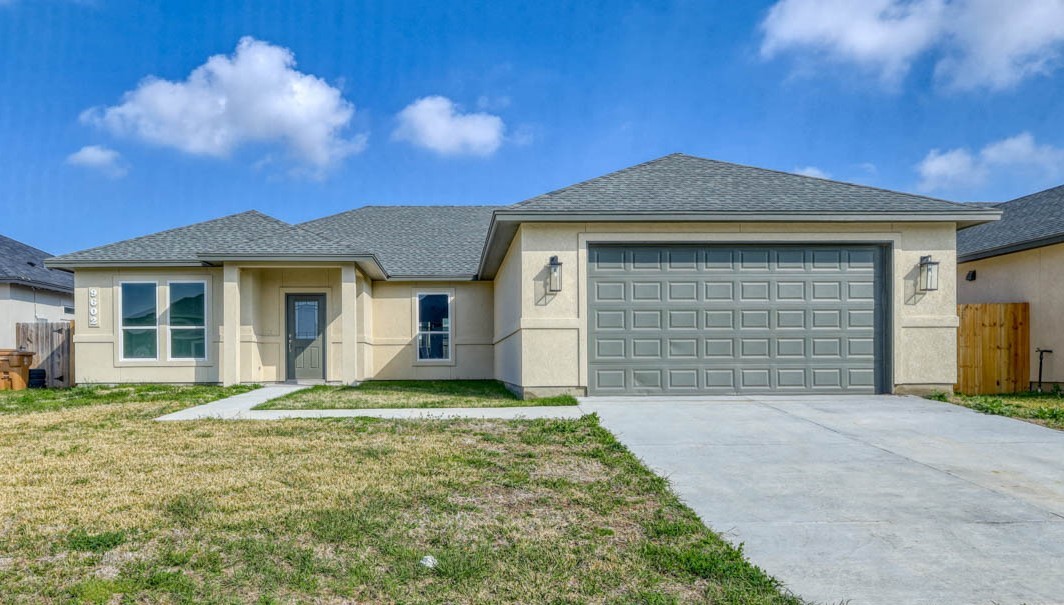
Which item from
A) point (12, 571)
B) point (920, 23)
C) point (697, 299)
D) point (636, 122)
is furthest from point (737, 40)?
point (12, 571)

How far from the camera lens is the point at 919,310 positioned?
992cm

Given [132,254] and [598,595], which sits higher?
[132,254]

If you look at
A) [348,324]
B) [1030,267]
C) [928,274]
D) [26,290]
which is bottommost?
[348,324]

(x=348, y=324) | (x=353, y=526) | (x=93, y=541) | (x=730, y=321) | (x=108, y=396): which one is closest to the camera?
(x=93, y=541)

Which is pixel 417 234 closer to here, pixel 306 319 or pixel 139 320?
pixel 306 319

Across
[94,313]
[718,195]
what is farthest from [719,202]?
[94,313]

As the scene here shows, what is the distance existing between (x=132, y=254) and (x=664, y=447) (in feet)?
43.7

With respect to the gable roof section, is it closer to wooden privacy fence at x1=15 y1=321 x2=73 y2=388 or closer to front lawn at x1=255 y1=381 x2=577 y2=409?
front lawn at x1=255 y1=381 x2=577 y2=409

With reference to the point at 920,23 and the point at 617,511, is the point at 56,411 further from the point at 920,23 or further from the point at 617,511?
the point at 920,23

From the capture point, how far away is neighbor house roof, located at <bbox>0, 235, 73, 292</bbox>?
15918 millimetres

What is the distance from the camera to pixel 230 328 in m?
12.9

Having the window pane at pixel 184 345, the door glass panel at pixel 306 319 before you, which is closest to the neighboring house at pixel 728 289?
the door glass panel at pixel 306 319

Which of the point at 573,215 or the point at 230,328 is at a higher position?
the point at 573,215

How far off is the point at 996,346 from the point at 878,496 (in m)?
10.3
